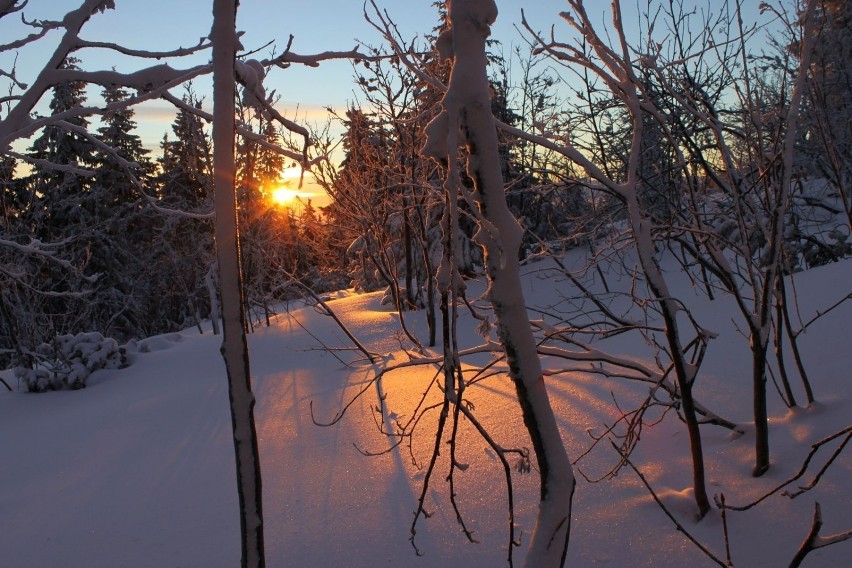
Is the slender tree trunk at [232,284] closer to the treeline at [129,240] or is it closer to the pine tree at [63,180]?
the treeline at [129,240]

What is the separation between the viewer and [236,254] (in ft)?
4.65

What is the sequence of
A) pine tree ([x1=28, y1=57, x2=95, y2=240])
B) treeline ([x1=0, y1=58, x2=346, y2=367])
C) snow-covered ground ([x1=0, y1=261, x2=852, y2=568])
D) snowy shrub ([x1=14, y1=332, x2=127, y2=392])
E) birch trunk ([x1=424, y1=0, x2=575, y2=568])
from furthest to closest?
pine tree ([x1=28, y1=57, x2=95, y2=240]) → treeline ([x1=0, y1=58, x2=346, y2=367]) → snowy shrub ([x1=14, y1=332, x2=127, y2=392]) → snow-covered ground ([x1=0, y1=261, x2=852, y2=568]) → birch trunk ([x1=424, y1=0, x2=575, y2=568])

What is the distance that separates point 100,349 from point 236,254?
8875 mm

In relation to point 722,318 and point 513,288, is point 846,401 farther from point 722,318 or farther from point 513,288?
point 513,288

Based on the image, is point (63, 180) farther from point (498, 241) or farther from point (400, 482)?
point (498, 241)

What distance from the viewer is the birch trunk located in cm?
133

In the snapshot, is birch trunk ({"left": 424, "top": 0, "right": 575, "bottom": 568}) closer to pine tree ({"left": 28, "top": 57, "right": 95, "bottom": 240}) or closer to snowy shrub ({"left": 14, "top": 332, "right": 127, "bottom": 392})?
snowy shrub ({"left": 14, "top": 332, "right": 127, "bottom": 392})

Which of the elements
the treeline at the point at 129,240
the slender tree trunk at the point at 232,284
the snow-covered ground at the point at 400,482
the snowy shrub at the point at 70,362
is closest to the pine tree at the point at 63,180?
the treeline at the point at 129,240

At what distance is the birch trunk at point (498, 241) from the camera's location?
4.38 ft

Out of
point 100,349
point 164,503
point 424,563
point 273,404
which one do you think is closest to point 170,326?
point 100,349

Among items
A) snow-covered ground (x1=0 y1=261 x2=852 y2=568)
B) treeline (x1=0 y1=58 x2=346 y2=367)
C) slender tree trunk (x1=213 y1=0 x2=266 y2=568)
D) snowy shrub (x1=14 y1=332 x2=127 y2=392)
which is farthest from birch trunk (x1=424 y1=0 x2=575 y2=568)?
treeline (x1=0 y1=58 x2=346 y2=367)

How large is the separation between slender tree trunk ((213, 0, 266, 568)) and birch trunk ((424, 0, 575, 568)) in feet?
1.61

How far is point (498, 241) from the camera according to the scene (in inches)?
51.7

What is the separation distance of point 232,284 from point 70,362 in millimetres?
8813
